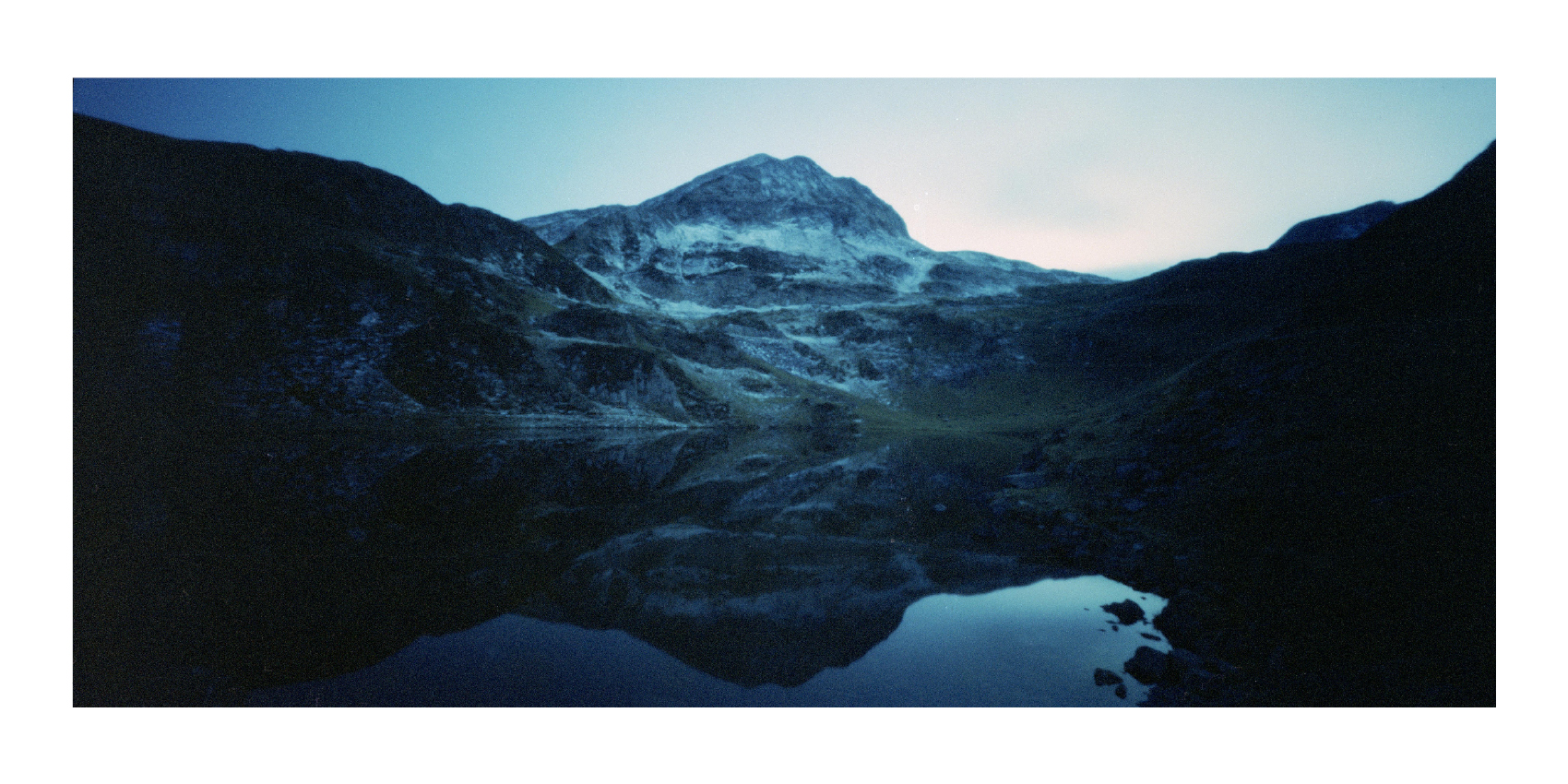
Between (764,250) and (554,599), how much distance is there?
130715 mm

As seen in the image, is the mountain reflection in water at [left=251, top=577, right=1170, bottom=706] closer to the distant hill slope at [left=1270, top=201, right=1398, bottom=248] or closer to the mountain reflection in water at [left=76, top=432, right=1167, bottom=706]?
the mountain reflection in water at [left=76, top=432, right=1167, bottom=706]

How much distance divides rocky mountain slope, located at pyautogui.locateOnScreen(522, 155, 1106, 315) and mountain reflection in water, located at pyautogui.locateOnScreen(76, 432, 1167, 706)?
86.9 m

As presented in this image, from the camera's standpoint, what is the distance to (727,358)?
77.0 meters

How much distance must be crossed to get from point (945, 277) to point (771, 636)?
143 m

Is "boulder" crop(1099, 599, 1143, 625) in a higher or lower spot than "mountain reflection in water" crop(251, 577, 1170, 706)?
higher

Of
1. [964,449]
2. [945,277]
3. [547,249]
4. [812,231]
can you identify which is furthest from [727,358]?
[812,231]

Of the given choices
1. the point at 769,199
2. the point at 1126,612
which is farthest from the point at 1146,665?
the point at 769,199

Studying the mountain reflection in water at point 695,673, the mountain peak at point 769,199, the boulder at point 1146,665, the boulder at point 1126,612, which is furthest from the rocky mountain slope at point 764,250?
the boulder at point 1146,665

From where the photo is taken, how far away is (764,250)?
136 meters

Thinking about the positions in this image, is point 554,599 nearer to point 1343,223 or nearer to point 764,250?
point 764,250

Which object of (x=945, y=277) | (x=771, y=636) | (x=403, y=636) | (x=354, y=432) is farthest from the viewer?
(x=945, y=277)

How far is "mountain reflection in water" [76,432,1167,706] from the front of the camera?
27.8 ft

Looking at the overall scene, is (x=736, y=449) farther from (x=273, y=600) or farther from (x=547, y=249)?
(x=547, y=249)

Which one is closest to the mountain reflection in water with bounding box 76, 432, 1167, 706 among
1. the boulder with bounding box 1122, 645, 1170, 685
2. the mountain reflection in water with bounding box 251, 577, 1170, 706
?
the mountain reflection in water with bounding box 251, 577, 1170, 706
